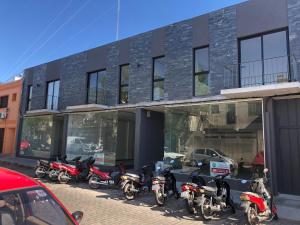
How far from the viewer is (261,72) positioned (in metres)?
10.4

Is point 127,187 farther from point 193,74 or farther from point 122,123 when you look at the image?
point 122,123

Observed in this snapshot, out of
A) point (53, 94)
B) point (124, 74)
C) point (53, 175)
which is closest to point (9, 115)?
point (53, 94)

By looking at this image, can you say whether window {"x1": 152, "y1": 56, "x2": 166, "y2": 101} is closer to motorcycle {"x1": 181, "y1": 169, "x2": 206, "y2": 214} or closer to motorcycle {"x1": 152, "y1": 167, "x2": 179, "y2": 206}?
motorcycle {"x1": 152, "y1": 167, "x2": 179, "y2": 206}

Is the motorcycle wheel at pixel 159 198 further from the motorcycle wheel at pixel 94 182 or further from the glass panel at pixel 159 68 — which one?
the glass panel at pixel 159 68

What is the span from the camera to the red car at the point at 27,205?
2711mm

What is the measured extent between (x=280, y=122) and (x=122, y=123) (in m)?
8.73

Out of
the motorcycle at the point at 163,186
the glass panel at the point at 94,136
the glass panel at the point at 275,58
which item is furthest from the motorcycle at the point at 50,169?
the glass panel at the point at 275,58

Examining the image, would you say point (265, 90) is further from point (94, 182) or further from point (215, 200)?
point (94, 182)

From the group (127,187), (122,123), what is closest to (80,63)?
(122,123)

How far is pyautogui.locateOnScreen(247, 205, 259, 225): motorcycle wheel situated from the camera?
6422mm

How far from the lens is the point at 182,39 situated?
12.8 meters

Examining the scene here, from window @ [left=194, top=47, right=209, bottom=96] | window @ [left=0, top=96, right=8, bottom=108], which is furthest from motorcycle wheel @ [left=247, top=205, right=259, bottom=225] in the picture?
window @ [left=0, top=96, right=8, bottom=108]

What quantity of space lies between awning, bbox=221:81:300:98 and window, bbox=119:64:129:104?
5.93 m

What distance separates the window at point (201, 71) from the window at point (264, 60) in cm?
152
